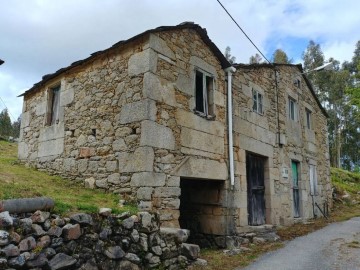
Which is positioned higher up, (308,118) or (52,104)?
(308,118)

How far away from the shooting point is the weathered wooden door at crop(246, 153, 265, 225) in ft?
31.3

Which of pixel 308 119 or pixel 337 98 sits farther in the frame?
pixel 337 98

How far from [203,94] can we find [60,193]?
3967 millimetres

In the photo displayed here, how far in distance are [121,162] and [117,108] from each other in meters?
1.17

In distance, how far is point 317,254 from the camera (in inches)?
275

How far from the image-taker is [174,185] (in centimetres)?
660

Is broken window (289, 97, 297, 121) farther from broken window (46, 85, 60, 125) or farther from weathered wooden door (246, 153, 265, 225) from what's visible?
broken window (46, 85, 60, 125)

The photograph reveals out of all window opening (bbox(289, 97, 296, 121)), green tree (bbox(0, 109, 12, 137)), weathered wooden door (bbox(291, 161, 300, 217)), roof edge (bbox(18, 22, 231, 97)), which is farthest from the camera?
green tree (bbox(0, 109, 12, 137))

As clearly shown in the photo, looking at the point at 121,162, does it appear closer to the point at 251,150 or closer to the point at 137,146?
the point at 137,146

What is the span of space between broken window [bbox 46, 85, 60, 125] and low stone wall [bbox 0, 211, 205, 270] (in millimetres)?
4716

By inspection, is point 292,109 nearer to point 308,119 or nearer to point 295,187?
point 308,119

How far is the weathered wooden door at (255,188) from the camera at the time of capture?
9555 millimetres

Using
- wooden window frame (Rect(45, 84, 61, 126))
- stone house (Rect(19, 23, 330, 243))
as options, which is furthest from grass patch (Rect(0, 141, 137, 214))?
wooden window frame (Rect(45, 84, 61, 126))

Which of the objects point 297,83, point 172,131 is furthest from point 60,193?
point 297,83
